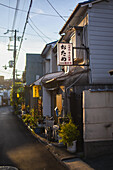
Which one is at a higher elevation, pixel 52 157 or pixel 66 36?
pixel 66 36

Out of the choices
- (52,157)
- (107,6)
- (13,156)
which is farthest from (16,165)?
(107,6)

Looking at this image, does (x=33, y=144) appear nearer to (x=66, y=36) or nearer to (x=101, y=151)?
(x=101, y=151)

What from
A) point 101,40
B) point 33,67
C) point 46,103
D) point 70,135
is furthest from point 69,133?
point 33,67

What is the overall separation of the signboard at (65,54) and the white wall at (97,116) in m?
2.63

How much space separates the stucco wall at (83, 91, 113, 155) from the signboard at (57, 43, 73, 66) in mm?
2634

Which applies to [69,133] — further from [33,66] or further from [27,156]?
[33,66]

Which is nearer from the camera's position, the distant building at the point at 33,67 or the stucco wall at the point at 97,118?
the stucco wall at the point at 97,118

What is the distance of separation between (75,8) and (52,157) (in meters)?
8.92

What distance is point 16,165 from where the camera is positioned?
7.98m

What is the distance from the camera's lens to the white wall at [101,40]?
1048 centimetres

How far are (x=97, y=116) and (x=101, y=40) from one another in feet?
15.8

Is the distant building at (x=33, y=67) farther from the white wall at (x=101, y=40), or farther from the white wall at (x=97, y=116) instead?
the white wall at (x=97, y=116)

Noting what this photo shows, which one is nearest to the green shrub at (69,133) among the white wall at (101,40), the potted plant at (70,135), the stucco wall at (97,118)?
the potted plant at (70,135)

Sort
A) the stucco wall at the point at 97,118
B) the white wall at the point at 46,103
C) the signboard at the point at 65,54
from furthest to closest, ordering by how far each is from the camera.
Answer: the white wall at the point at 46,103
the signboard at the point at 65,54
the stucco wall at the point at 97,118
